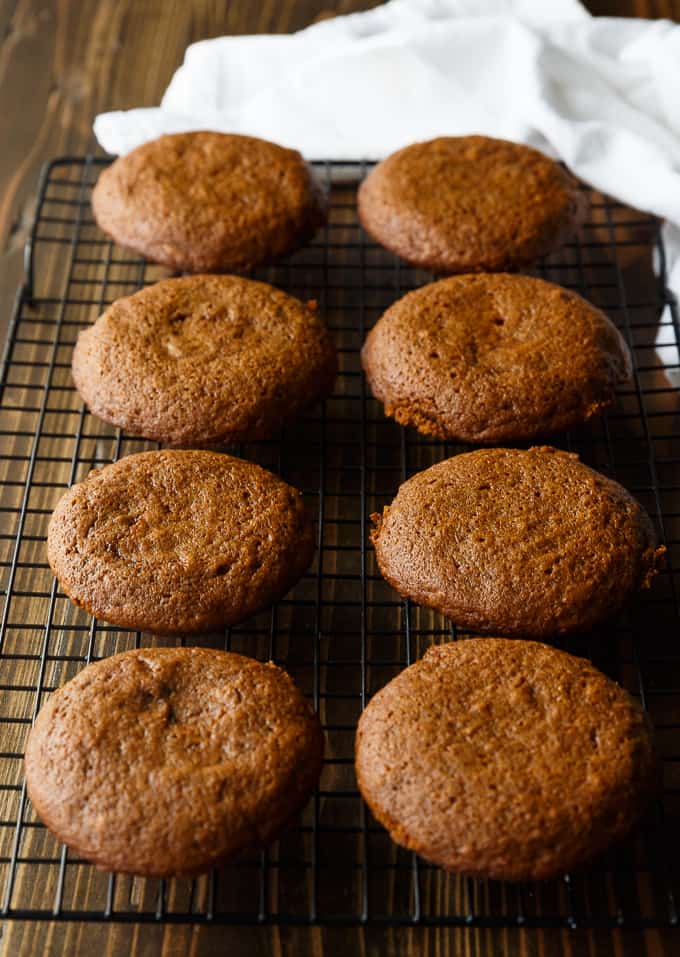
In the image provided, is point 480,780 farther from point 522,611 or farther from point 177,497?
point 177,497

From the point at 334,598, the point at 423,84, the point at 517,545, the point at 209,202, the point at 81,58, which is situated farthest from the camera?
the point at 81,58

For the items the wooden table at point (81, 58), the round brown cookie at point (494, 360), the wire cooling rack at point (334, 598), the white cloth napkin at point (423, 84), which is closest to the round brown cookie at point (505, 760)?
the wire cooling rack at point (334, 598)

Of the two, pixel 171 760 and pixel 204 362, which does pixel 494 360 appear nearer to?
pixel 204 362

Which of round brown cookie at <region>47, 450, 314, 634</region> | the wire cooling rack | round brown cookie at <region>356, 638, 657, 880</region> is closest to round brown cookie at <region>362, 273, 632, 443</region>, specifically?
the wire cooling rack

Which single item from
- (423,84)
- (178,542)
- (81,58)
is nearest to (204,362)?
(178,542)

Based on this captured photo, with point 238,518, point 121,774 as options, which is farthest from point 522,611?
point 121,774

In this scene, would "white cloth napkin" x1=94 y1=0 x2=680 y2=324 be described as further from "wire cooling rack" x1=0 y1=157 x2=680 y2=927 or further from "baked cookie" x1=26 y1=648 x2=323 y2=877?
"baked cookie" x1=26 y1=648 x2=323 y2=877

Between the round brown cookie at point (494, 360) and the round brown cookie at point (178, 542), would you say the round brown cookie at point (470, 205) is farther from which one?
the round brown cookie at point (178, 542)
